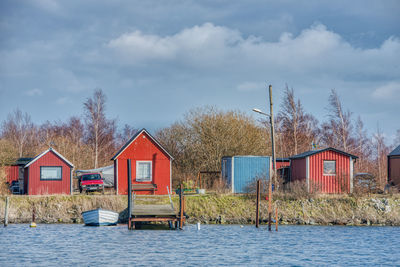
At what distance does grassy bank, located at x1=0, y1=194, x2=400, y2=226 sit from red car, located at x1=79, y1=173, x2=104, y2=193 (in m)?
3.80

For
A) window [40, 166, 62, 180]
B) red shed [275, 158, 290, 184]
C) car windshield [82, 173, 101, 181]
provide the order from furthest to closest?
red shed [275, 158, 290, 184] < car windshield [82, 173, 101, 181] < window [40, 166, 62, 180]

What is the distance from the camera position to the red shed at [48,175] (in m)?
48.8

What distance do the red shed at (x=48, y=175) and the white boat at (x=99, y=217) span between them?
26.0ft

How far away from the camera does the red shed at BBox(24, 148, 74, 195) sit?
160 feet

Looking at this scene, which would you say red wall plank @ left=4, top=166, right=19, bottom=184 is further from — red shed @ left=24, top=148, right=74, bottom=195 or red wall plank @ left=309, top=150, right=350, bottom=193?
red wall plank @ left=309, top=150, right=350, bottom=193

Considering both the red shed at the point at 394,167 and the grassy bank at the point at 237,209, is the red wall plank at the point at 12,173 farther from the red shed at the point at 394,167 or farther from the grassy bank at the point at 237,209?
the red shed at the point at 394,167

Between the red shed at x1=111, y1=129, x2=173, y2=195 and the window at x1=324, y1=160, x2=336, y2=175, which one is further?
the red shed at x1=111, y1=129, x2=173, y2=195

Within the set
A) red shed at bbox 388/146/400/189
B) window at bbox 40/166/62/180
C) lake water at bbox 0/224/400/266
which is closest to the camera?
lake water at bbox 0/224/400/266

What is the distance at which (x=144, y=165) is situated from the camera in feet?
164

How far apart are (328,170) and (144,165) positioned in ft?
54.1

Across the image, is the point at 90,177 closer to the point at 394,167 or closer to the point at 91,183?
the point at 91,183

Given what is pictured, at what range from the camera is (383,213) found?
4497cm

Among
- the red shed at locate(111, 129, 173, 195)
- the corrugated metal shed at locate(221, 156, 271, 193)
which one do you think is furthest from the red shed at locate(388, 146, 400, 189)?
the red shed at locate(111, 129, 173, 195)

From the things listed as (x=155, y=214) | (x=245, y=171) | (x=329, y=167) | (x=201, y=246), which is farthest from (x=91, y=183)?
(x=329, y=167)
